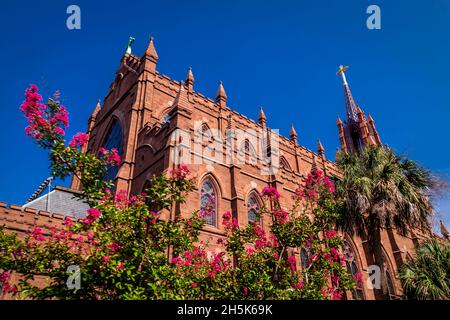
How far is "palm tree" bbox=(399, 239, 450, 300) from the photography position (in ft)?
47.9

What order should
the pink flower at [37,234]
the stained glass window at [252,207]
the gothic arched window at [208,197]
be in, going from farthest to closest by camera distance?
the stained glass window at [252,207] → the gothic arched window at [208,197] → the pink flower at [37,234]

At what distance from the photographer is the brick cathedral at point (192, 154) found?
18047 millimetres

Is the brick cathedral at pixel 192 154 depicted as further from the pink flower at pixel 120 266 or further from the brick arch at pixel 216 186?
the pink flower at pixel 120 266

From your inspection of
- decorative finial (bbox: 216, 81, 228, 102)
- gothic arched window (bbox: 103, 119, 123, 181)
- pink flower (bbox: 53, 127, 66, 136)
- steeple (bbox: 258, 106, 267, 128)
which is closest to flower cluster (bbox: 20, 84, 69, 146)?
pink flower (bbox: 53, 127, 66, 136)

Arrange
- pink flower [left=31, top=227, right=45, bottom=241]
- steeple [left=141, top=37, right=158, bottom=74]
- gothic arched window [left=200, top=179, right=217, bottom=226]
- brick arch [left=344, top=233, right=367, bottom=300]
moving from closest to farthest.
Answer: pink flower [left=31, top=227, right=45, bottom=241], gothic arched window [left=200, top=179, right=217, bottom=226], brick arch [left=344, top=233, right=367, bottom=300], steeple [left=141, top=37, right=158, bottom=74]

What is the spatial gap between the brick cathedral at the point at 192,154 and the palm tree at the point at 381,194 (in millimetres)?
2564

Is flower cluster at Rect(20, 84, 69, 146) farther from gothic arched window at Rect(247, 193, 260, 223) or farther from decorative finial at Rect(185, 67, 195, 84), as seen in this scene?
decorative finial at Rect(185, 67, 195, 84)

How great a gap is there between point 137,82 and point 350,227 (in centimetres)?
1882

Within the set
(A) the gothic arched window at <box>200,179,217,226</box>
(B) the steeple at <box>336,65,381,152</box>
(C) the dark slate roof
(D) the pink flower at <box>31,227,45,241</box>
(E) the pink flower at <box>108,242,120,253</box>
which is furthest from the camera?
(B) the steeple at <box>336,65,381,152</box>

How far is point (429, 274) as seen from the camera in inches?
615

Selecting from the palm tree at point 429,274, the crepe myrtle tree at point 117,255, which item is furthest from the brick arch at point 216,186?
the palm tree at point 429,274

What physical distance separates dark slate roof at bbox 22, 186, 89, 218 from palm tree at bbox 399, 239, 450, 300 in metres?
16.4
